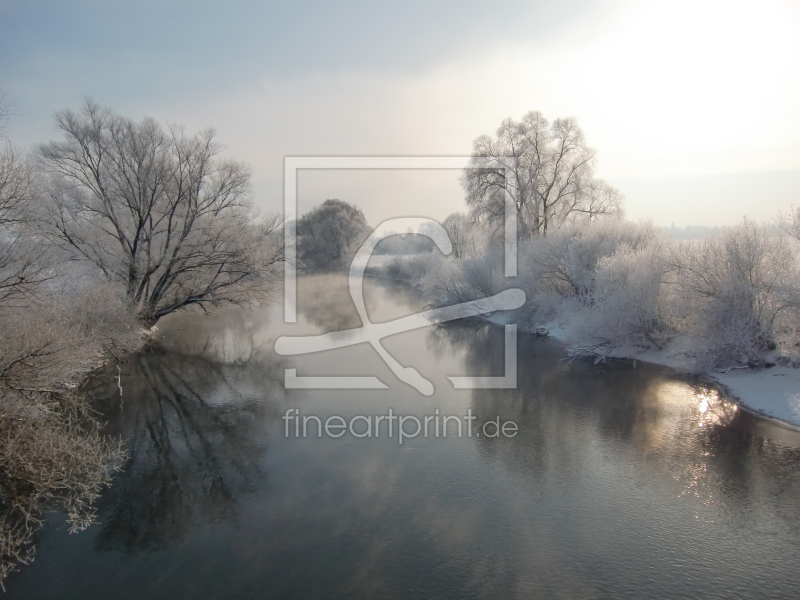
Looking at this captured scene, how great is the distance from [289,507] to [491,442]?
4.59 meters

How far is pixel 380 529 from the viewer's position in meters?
8.13

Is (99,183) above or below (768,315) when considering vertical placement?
above

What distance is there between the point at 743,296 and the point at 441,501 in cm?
1117

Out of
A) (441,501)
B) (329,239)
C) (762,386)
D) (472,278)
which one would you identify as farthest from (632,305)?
(329,239)

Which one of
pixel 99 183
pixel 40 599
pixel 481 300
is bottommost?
pixel 40 599

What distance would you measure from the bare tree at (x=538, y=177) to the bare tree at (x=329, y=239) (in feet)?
76.1

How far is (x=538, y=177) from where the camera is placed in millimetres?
27203

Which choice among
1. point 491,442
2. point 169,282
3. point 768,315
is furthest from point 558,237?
point 169,282

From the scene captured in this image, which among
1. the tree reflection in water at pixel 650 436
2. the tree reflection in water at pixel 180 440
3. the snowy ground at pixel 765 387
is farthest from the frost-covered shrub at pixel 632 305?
the tree reflection in water at pixel 180 440

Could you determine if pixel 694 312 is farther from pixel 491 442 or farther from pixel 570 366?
pixel 491 442

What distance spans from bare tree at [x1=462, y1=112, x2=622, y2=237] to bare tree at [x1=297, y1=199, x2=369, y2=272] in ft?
76.1

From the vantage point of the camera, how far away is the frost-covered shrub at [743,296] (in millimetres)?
14539

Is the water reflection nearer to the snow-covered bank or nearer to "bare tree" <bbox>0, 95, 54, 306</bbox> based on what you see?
"bare tree" <bbox>0, 95, 54, 306</bbox>

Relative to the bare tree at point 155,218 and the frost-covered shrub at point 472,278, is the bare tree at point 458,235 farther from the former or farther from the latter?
the bare tree at point 155,218
